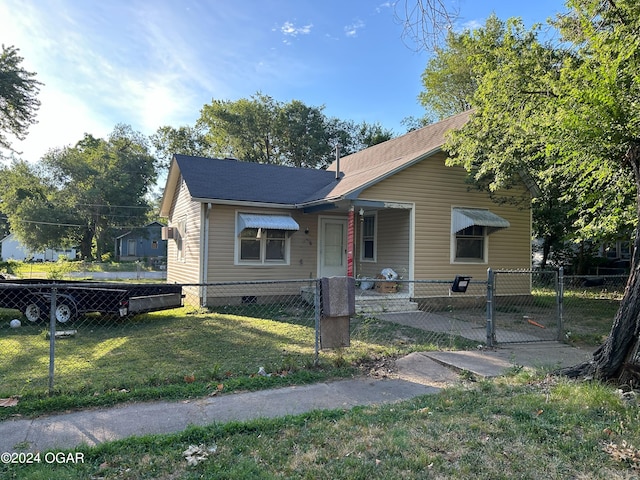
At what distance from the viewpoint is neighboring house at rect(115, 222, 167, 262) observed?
41125 mm

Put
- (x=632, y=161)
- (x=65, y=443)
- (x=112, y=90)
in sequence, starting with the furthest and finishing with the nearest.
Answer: (x=112, y=90) < (x=632, y=161) < (x=65, y=443)

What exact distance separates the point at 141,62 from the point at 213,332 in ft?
29.5

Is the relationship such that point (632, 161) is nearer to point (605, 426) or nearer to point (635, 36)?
point (635, 36)

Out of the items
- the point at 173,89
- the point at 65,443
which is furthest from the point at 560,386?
the point at 173,89

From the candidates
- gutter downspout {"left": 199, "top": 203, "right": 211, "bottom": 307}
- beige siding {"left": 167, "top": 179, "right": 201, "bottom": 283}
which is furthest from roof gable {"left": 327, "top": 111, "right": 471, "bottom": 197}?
beige siding {"left": 167, "top": 179, "right": 201, "bottom": 283}

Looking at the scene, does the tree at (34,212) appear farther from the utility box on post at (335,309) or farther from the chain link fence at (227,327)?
the utility box on post at (335,309)

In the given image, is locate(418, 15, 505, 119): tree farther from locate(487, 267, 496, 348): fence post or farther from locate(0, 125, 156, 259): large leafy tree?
locate(0, 125, 156, 259): large leafy tree

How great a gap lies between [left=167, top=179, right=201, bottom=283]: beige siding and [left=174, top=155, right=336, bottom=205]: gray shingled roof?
→ 623mm

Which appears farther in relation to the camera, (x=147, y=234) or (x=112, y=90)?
(x=147, y=234)

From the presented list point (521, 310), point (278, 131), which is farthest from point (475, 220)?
point (278, 131)

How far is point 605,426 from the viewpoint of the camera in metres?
A: 3.53

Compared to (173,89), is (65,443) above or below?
below

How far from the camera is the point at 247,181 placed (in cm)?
1305

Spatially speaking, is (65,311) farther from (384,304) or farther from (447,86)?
(447,86)
